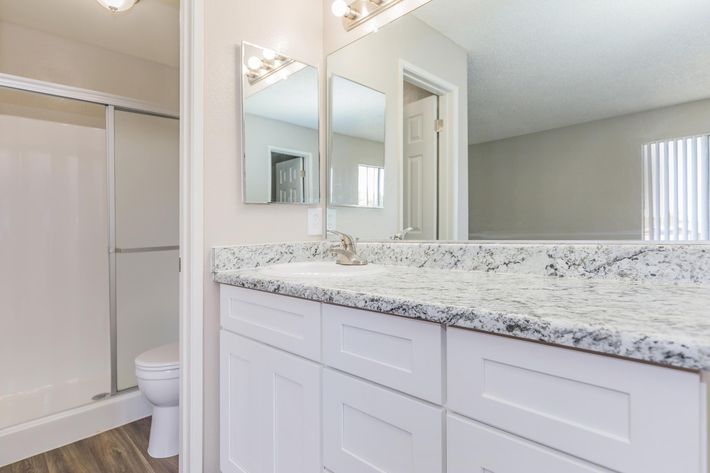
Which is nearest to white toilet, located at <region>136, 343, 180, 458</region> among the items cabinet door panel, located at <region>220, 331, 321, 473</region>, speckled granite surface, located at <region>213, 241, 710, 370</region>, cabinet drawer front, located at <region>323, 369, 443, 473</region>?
cabinet door panel, located at <region>220, 331, 321, 473</region>

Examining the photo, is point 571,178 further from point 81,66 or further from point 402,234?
point 81,66

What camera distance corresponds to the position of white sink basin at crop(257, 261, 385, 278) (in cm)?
131

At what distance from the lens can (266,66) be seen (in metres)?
1.56

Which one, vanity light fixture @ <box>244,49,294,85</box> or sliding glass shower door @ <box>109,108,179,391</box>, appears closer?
vanity light fixture @ <box>244,49,294,85</box>

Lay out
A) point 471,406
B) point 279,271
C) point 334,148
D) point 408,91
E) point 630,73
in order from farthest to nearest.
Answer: point 334,148
point 408,91
point 279,271
point 630,73
point 471,406

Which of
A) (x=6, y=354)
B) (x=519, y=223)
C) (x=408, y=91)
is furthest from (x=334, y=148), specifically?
(x=6, y=354)

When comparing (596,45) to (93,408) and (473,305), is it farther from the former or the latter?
(93,408)

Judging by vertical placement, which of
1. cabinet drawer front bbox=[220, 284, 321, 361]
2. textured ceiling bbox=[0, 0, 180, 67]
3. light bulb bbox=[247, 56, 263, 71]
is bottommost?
cabinet drawer front bbox=[220, 284, 321, 361]

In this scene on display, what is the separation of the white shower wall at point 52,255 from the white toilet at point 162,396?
0.73 metres

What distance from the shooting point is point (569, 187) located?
1099 mm

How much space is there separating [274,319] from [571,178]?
3.21 ft

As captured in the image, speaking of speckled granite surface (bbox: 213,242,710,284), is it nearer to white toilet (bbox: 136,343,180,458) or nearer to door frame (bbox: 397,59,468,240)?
door frame (bbox: 397,59,468,240)

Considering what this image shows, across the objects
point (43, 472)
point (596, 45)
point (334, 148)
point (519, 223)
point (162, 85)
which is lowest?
point (43, 472)

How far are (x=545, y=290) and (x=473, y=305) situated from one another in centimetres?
29
